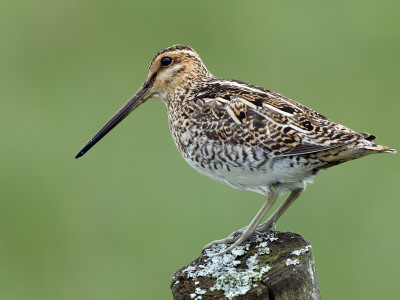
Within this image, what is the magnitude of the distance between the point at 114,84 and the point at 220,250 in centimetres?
656

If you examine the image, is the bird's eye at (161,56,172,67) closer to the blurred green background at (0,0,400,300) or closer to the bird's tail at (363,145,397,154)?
the bird's tail at (363,145,397,154)

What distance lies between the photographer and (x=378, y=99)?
10898 millimetres

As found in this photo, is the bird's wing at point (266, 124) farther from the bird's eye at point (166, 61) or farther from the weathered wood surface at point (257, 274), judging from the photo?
the bird's eye at point (166, 61)

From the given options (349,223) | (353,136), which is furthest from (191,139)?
(349,223)

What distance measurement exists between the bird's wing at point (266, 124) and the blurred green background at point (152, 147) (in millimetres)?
3173

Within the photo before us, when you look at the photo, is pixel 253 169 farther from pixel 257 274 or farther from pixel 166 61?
pixel 166 61

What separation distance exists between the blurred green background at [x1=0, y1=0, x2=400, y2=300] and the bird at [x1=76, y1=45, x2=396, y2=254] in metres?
3.03

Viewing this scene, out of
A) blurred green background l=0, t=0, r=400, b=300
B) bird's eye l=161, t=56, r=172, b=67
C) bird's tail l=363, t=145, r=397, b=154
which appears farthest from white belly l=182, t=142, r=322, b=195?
blurred green background l=0, t=0, r=400, b=300

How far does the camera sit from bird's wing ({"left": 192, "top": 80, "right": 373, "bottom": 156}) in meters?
5.05

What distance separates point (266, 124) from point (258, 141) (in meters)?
0.11

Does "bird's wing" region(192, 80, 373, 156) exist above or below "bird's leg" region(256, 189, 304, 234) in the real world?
above

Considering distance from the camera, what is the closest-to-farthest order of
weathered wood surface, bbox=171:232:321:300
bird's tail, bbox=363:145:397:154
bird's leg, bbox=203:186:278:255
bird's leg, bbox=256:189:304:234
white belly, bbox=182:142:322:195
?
weathered wood surface, bbox=171:232:321:300, bird's tail, bbox=363:145:397:154, bird's leg, bbox=203:186:278:255, white belly, bbox=182:142:322:195, bird's leg, bbox=256:189:304:234

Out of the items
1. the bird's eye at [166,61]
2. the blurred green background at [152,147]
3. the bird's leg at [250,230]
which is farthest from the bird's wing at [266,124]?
the blurred green background at [152,147]

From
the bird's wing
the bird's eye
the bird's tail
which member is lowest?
the bird's tail
